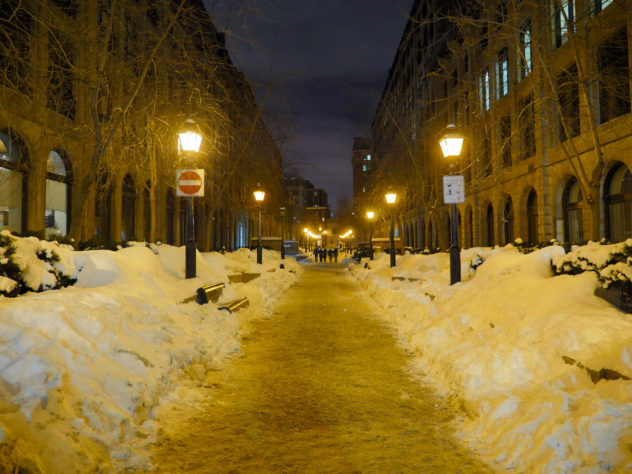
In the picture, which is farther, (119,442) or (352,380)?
(352,380)

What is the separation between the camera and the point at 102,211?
22.0m

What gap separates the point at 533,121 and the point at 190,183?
1843 centimetres

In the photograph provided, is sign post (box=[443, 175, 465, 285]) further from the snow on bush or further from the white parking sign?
the snow on bush

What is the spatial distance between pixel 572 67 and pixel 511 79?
5273 mm

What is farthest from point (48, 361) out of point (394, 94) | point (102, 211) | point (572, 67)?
point (394, 94)

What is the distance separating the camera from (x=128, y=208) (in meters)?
24.8

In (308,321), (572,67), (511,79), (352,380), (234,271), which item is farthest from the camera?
(511,79)

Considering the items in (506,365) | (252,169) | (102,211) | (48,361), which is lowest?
(506,365)

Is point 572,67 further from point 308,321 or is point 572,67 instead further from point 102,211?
point 102,211

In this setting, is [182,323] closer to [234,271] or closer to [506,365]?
[506,365]

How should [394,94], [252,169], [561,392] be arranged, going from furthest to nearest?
1. [394,94]
2. [252,169]
3. [561,392]

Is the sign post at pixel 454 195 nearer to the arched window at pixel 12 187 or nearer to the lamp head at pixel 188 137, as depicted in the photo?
the lamp head at pixel 188 137

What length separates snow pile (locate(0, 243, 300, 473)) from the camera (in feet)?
10.6

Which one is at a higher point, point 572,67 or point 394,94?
point 394,94
